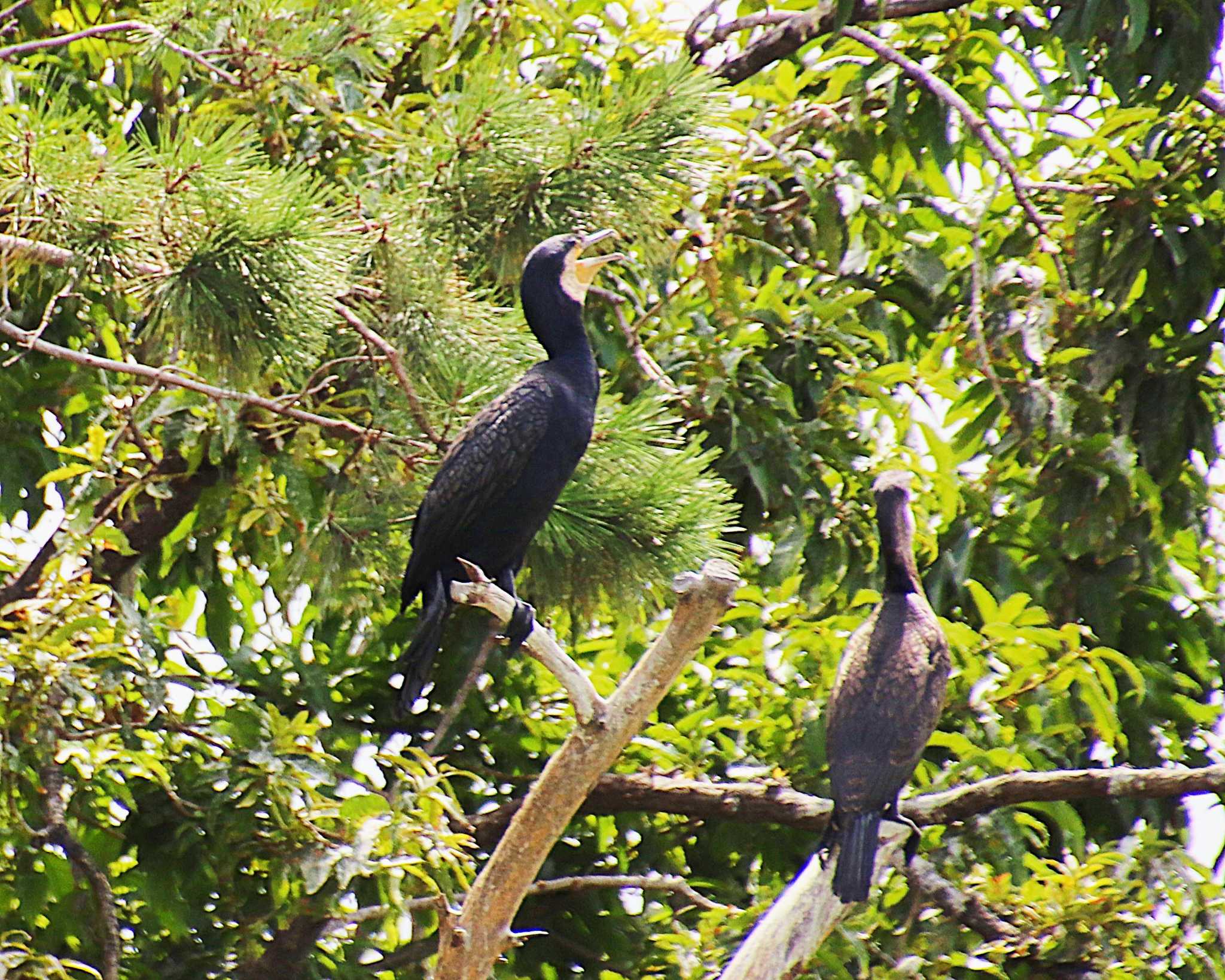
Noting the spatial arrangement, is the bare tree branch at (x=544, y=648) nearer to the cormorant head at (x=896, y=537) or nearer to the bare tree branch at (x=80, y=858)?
the cormorant head at (x=896, y=537)

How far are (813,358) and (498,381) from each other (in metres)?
1.09

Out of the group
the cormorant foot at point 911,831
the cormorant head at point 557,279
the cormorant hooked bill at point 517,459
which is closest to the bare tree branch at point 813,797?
the cormorant foot at point 911,831

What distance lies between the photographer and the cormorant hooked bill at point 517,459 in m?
2.59

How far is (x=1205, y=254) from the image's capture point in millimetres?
3758

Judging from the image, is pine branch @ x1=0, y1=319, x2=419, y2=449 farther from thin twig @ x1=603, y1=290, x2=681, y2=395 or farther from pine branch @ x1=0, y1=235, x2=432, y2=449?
thin twig @ x1=603, y1=290, x2=681, y2=395

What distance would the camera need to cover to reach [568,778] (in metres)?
2.34

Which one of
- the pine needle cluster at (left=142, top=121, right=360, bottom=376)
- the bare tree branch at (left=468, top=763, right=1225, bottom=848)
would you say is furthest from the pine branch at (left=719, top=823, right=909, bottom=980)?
the pine needle cluster at (left=142, top=121, right=360, bottom=376)

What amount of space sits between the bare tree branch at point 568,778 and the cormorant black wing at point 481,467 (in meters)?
0.16

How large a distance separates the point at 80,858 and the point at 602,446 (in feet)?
3.93

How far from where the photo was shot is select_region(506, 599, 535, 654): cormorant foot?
2471mm

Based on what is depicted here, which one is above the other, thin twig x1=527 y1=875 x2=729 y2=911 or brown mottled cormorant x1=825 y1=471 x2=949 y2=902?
brown mottled cormorant x1=825 y1=471 x2=949 y2=902

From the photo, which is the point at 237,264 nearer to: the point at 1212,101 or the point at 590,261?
the point at 590,261

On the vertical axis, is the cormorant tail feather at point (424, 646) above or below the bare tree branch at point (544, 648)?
below

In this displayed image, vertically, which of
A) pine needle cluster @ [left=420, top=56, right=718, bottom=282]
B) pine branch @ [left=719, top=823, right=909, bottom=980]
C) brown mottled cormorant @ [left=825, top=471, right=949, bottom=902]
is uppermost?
pine needle cluster @ [left=420, top=56, right=718, bottom=282]
